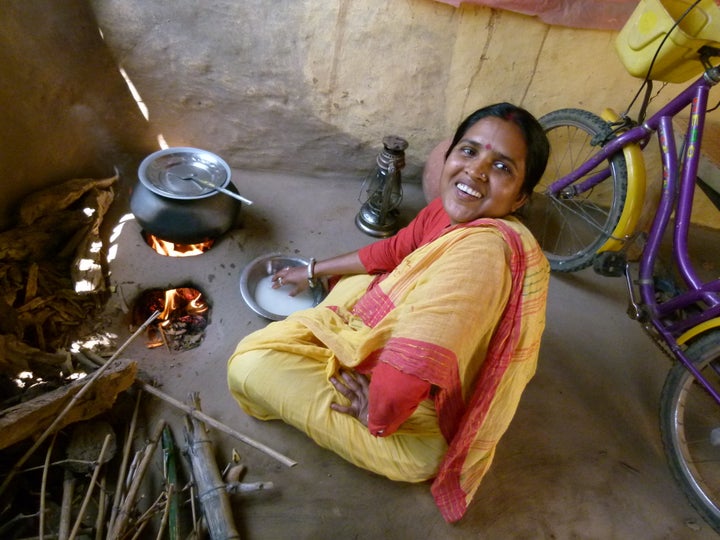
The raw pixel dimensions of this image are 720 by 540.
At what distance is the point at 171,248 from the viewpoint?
8.40ft

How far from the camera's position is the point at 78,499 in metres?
1.61

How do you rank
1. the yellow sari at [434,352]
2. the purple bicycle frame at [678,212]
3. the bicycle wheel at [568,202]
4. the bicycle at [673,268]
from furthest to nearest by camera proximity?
the bicycle wheel at [568,202]
the purple bicycle frame at [678,212]
the bicycle at [673,268]
the yellow sari at [434,352]

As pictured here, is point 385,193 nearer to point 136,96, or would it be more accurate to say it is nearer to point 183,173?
point 183,173

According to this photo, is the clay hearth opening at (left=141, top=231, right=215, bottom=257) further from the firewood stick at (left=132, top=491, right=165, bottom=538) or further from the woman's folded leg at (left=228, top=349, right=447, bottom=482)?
the firewood stick at (left=132, top=491, right=165, bottom=538)

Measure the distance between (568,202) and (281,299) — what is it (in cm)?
238

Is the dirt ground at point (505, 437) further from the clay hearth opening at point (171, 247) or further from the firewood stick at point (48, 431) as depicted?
the firewood stick at point (48, 431)

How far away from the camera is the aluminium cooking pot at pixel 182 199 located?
231cm

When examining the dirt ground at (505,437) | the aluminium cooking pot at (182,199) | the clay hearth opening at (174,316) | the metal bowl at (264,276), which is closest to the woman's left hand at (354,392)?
the dirt ground at (505,437)

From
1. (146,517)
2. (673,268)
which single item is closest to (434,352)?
(146,517)

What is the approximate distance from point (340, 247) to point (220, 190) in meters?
0.84

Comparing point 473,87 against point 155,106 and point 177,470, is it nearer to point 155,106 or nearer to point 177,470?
point 155,106

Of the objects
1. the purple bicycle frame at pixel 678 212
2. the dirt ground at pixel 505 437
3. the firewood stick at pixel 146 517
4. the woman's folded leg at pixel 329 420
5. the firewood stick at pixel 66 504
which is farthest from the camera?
the purple bicycle frame at pixel 678 212

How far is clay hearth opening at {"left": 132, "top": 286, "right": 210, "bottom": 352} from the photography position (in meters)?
2.25

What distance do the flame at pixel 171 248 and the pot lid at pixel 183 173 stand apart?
0.32 m
